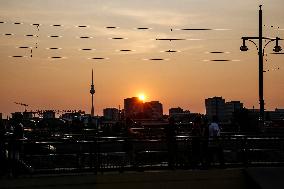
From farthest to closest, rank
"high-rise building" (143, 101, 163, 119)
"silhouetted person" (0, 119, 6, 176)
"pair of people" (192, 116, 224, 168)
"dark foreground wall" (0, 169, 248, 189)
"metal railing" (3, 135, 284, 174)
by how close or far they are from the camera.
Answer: "high-rise building" (143, 101, 163, 119)
"pair of people" (192, 116, 224, 168)
"metal railing" (3, 135, 284, 174)
"silhouetted person" (0, 119, 6, 176)
"dark foreground wall" (0, 169, 248, 189)

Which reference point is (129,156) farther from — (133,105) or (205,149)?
(133,105)

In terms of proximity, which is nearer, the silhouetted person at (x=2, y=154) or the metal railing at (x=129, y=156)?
the silhouetted person at (x=2, y=154)

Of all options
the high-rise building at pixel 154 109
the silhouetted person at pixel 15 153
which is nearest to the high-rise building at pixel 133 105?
the high-rise building at pixel 154 109

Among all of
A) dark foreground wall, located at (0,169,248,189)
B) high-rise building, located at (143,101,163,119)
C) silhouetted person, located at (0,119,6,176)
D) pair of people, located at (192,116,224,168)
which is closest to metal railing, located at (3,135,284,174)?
pair of people, located at (192,116,224,168)

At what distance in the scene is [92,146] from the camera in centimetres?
1505

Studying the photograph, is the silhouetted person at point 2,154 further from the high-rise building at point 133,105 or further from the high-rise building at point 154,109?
the high-rise building at point 133,105

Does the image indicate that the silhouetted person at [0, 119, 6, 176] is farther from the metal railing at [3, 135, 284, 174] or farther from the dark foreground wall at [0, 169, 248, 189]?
the dark foreground wall at [0, 169, 248, 189]

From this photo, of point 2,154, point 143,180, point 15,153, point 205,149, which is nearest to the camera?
point 2,154

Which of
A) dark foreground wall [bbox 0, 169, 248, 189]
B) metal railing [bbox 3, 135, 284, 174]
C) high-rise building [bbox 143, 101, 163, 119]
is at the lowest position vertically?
dark foreground wall [bbox 0, 169, 248, 189]

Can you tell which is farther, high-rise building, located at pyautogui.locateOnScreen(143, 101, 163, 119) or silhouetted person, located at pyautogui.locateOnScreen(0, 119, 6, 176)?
high-rise building, located at pyautogui.locateOnScreen(143, 101, 163, 119)

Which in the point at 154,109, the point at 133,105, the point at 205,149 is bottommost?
the point at 205,149

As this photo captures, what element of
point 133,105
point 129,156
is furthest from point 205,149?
point 133,105

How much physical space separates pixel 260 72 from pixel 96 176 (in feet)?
68.8

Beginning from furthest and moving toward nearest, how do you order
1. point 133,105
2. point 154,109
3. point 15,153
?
1. point 154,109
2. point 133,105
3. point 15,153
